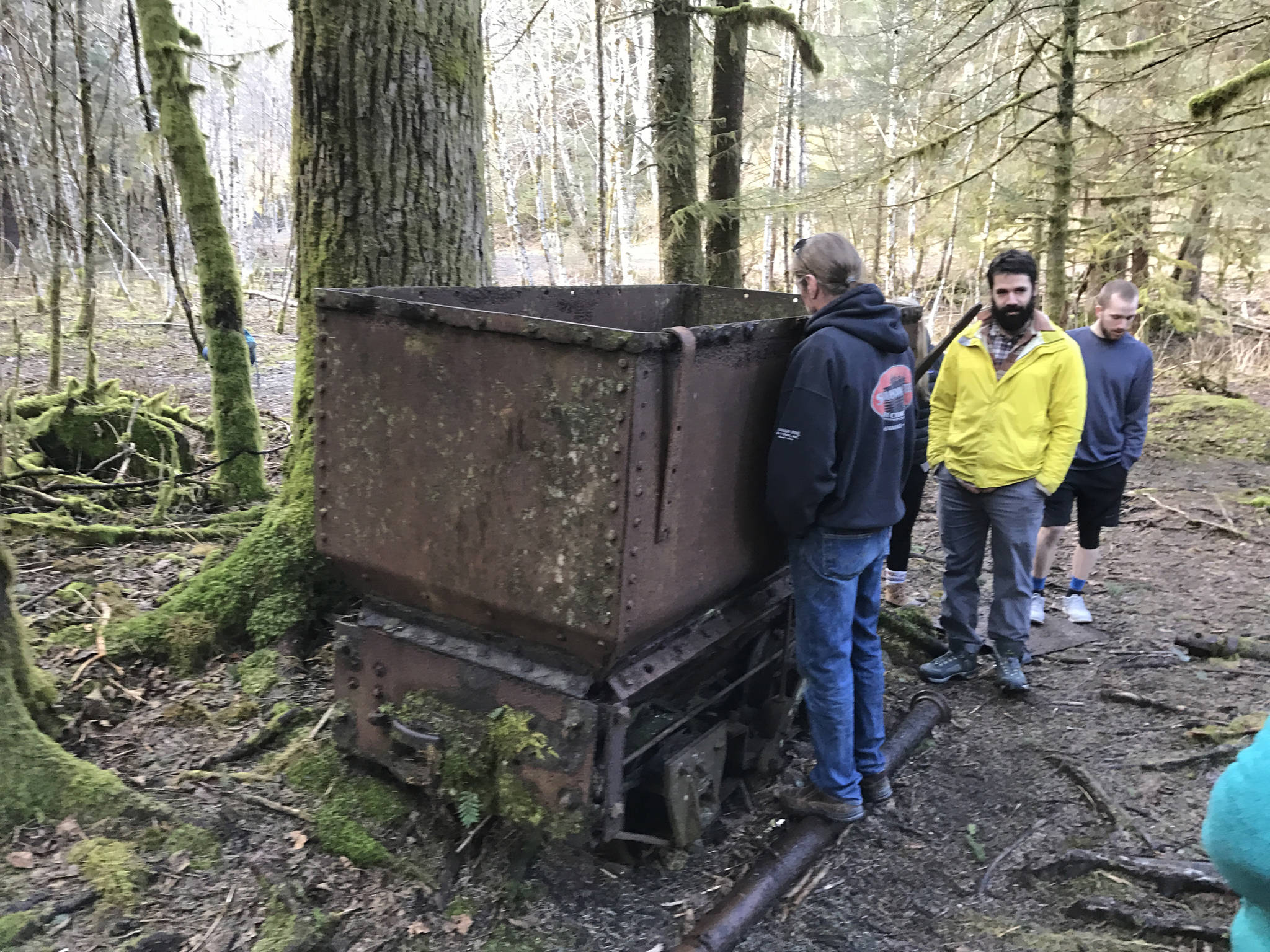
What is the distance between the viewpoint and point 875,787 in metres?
3.62

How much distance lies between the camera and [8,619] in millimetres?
3014

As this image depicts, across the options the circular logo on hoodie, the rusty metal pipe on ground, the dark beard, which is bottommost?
the rusty metal pipe on ground

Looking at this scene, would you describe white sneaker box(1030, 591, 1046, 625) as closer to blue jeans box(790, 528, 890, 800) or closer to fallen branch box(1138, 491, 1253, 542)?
blue jeans box(790, 528, 890, 800)

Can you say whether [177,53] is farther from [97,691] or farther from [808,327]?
[808,327]

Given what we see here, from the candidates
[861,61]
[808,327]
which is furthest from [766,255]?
[808,327]

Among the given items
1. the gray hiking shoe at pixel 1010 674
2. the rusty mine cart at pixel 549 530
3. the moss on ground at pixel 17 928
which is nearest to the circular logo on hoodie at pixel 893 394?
the rusty mine cart at pixel 549 530

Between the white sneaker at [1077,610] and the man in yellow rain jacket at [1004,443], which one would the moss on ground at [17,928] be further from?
the white sneaker at [1077,610]

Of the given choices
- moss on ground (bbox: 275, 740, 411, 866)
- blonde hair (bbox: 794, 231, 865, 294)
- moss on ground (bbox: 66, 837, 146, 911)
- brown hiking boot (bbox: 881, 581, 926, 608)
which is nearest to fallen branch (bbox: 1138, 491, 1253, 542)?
brown hiking boot (bbox: 881, 581, 926, 608)

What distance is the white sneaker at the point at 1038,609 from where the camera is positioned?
18.0 ft

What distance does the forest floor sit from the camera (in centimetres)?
268

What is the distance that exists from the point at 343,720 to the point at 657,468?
160 centimetres

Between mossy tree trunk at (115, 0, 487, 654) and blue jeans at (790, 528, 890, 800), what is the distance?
2.23 meters

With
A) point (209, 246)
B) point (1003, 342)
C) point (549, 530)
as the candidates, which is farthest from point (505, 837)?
point (209, 246)

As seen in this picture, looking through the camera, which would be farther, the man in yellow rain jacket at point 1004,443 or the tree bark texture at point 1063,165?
the tree bark texture at point 1063,165
